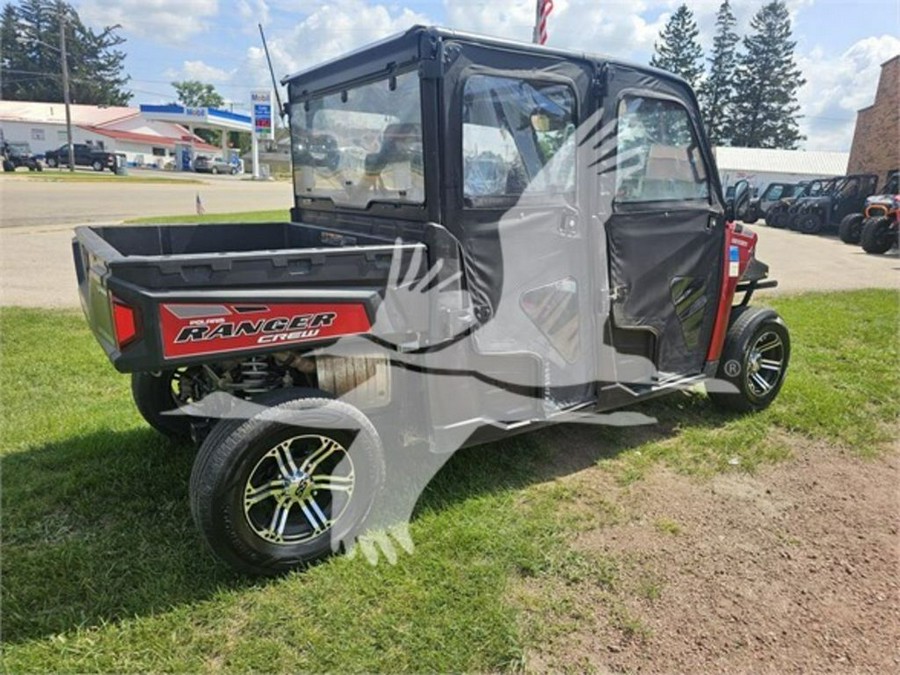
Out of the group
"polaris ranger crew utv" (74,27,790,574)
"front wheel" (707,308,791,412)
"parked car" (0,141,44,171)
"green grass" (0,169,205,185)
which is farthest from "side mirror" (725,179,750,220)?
"parked car" (0,141,44,171)

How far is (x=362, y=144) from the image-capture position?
11.6 ft

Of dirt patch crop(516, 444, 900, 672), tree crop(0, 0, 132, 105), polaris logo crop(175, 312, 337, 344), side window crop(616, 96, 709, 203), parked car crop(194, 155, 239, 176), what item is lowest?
dirt patch crop(516, 444, 900, 672)

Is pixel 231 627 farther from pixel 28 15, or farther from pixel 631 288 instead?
pixel 28 15

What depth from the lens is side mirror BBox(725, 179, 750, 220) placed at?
163 inches

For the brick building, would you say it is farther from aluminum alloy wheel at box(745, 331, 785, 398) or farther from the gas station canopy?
the gas station canopy

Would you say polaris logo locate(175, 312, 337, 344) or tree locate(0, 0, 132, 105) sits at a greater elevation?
tree locate(0, 0, 132, 105)

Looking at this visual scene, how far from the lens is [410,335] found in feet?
10.0

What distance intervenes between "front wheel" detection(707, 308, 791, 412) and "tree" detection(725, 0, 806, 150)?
2481 inches

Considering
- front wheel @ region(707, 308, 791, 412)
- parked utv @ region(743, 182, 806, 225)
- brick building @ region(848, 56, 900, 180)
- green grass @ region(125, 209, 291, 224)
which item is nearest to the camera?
front wheel @ region(707, 308, 791, 412)

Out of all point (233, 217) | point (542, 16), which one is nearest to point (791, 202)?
point (233, 217)

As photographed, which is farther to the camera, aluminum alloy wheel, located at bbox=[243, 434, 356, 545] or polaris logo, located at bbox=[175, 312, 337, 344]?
aluminum alloy wheel, located at bbox=[243, 434, 356, 545]

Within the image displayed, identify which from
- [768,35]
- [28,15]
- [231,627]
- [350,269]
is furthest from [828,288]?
[28,15]

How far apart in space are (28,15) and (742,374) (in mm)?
90821

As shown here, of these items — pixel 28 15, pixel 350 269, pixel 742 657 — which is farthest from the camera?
pixel 28 15
